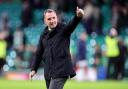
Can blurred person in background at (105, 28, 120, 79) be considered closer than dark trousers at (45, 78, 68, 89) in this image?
No

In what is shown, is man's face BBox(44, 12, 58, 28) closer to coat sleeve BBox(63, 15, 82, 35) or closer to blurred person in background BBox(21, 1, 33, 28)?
coat sleeve BBox(63, 15, 82, 35)

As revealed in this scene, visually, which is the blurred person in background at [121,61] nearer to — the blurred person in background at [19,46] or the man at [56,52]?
the blurred person in background at [19,46]

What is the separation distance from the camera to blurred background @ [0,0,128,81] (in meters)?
29.6

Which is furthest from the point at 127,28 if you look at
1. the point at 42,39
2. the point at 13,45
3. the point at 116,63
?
the point at 42,39

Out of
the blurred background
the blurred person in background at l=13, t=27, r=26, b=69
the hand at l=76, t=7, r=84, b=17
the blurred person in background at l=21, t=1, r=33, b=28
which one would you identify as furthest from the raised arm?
the blurred person in background at l=21, t=1, r=33, b=28

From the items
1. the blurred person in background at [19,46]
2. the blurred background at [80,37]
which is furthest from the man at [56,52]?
the blurred person in background at [19,46]

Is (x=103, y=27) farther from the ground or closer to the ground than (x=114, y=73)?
farther from the ground

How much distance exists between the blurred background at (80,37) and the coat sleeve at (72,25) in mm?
15898

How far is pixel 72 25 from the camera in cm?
1272

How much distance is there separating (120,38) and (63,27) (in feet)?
57.0

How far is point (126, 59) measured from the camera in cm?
3050

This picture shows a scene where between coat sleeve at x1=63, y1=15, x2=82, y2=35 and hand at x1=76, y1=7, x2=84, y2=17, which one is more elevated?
hand at x1=76, y1=7, x2=84, y2=17

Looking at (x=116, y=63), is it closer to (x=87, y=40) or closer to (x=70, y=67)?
(x=87, y=40)

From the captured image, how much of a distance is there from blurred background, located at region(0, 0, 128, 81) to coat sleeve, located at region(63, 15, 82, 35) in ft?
52.2
